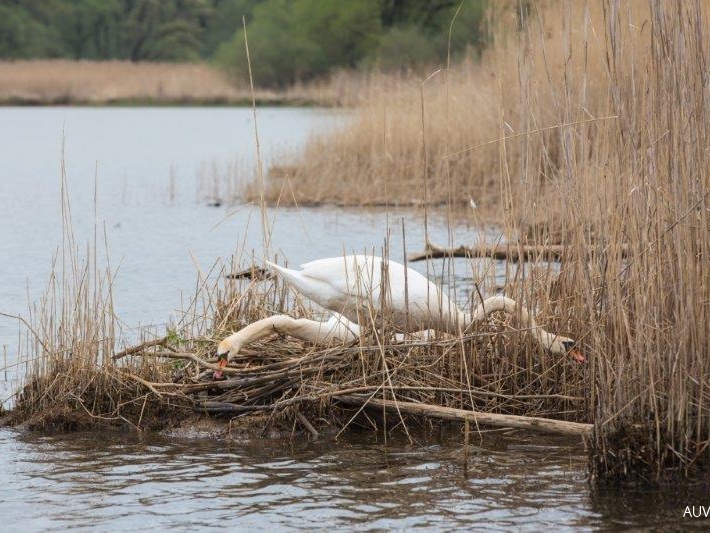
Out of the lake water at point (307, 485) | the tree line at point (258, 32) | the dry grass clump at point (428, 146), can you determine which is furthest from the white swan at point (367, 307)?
the tree line at point (258, 32)

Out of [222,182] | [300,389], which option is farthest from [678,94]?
[222,182]

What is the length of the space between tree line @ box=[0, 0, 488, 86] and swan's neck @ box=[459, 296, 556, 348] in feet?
41.9

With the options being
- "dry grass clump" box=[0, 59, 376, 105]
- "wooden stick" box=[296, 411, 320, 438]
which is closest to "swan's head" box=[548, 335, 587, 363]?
"wooden stick" box=[296, 411, 320, 438]

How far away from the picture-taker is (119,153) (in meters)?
29.9

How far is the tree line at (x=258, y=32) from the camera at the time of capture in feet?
141

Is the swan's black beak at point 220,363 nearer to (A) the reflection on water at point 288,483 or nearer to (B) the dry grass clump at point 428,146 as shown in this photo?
(A) the reflection on water at point 288,483

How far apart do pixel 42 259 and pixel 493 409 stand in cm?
839

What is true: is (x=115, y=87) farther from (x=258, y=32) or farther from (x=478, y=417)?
(x=478, y=417)

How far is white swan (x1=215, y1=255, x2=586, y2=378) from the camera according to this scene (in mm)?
6004

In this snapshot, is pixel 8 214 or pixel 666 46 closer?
pixel 666 46

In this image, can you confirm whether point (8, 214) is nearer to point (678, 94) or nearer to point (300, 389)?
point (300, 389)

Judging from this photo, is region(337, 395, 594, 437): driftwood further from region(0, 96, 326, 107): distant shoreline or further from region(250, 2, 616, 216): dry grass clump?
region(0, 96, 326, 107): distant shoreline

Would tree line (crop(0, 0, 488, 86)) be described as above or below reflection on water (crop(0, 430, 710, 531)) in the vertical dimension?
above

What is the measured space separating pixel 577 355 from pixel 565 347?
0.11m
